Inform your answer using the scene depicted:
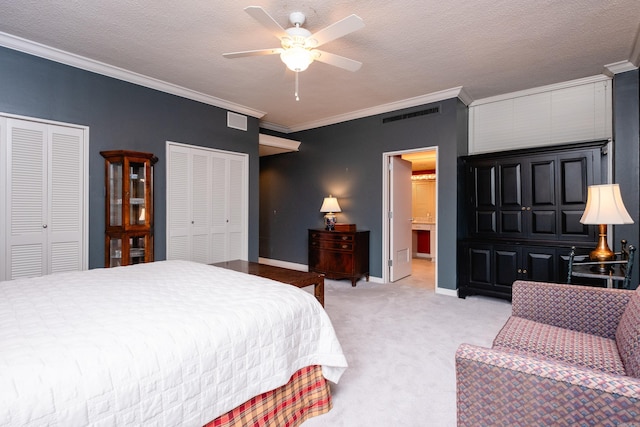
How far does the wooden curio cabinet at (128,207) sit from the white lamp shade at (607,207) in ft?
13.5

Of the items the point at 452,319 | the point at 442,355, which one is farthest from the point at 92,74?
the point at 452,319

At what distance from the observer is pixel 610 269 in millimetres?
2629

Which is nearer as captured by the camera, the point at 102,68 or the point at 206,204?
the point at 102,68

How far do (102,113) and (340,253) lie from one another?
3.42 metres

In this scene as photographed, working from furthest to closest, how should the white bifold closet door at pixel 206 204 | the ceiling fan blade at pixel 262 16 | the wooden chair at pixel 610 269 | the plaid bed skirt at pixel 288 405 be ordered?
the white bifold closet door at pixel 206 204
the wooden chair at pixel 610 269
the ceiling fan blade at pixel 262 16
the plaid bed skirt at pixel 288 405

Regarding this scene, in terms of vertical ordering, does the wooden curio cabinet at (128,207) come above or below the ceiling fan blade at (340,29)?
below

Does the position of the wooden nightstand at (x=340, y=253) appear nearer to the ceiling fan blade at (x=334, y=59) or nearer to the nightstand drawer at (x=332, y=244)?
the nightstand drawer at (x=332, y=244)

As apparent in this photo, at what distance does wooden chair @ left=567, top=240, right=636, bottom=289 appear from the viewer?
233 centimetres

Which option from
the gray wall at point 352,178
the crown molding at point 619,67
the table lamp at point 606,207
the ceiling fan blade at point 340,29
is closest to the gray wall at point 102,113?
the gray wall at point 352,178

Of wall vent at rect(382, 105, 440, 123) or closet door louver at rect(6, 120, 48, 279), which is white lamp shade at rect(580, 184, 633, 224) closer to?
wall vent at rect(382, 105, 440, 123)

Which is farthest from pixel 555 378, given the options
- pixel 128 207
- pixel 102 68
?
pixel 102 68

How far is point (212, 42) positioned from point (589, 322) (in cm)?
346

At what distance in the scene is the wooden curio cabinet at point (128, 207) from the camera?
3.35 m

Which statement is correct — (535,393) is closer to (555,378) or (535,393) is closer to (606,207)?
(555,378)
